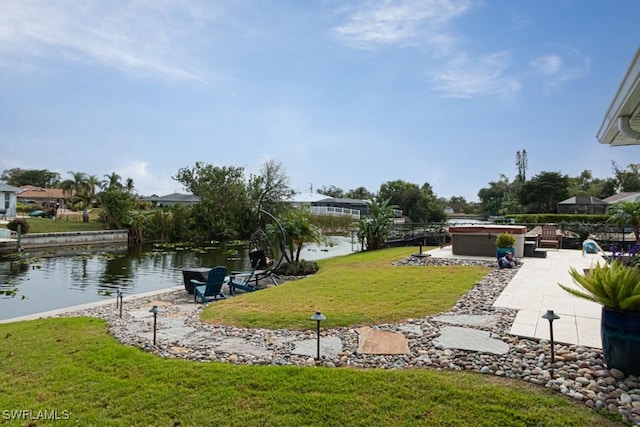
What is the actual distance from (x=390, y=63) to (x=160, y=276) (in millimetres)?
12139

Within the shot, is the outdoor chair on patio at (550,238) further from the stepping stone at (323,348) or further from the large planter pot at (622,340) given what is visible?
the stepping stone at (323,348)

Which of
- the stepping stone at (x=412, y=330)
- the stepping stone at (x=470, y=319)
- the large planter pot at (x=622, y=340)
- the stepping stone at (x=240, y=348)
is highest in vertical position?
the large planter pot at (x=622, y=340)

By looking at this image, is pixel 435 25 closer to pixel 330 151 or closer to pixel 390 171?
pixel 330 151

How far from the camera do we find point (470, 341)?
4.77 metres

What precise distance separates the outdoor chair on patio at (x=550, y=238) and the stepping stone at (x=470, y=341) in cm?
1304

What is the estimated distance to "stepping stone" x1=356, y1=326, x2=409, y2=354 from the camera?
461 cm

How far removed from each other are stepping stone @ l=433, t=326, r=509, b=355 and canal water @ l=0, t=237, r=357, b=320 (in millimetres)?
9953

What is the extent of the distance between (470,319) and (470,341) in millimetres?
1179

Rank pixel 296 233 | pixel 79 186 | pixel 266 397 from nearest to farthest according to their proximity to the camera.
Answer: pixel 266 397 → pixel 296 233 → pixel 79 186

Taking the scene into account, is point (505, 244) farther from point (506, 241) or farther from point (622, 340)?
point (622, 340)

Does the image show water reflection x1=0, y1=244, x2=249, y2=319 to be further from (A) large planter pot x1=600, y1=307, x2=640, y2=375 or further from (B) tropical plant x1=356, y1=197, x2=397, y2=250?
(A) large planter pot x1=600, y1=307, x2=640, y2=375

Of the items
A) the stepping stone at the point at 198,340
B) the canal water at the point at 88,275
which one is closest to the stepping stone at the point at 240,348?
the stepping stone at the point at 198,340

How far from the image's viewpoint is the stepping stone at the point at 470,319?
562cm

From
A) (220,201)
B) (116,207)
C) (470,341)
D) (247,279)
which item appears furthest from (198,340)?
(220,201)
